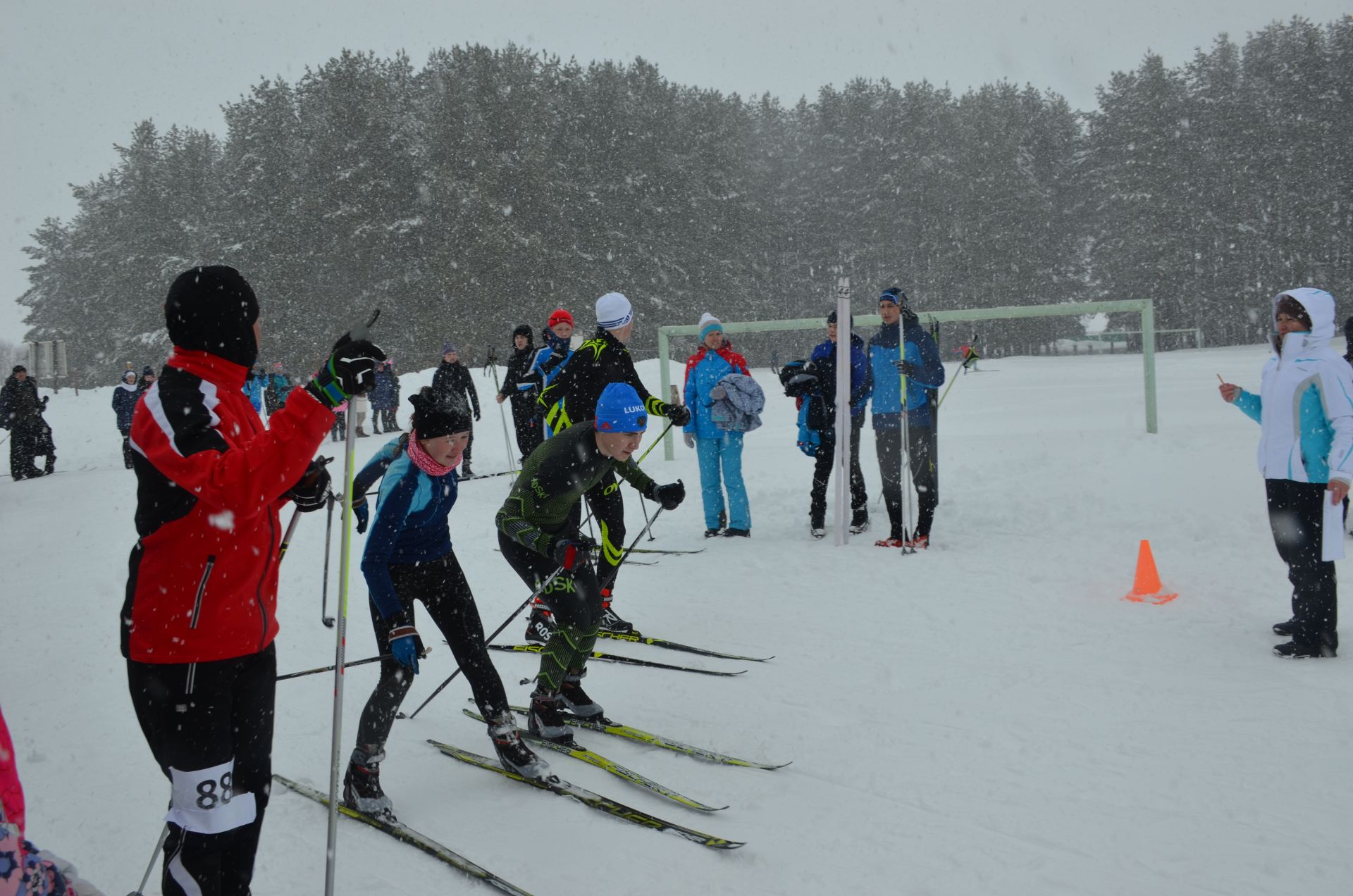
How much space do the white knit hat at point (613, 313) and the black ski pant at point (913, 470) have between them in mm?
2889

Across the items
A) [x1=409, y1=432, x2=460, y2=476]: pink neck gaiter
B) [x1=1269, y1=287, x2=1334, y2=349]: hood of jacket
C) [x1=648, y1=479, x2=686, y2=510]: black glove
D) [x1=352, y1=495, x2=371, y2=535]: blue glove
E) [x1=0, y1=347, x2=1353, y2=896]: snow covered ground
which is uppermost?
[x1=1269, y1=287, x2=1334, y2=349]: hood of jacket

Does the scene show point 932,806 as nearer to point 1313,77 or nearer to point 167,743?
point 167,743

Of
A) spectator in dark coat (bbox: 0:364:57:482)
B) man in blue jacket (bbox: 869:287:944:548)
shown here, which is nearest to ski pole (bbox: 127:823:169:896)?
man in blue jacket (bbox: 869:287:944:548)

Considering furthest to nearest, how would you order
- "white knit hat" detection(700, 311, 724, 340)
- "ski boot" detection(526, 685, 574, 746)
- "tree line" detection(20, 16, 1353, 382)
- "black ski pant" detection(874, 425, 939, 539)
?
"tree line" detection(20, 16, 1353, 382) → "white knit hat" detection(700, 311, 724, 340) → "black ski pant" detection(874, 425, 939, 539) → "ski boot" detection(526, 685, 574, 746)

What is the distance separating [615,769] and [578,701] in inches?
25.4

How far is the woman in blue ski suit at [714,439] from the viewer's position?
9070 millimetres

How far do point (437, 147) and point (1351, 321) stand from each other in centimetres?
3682

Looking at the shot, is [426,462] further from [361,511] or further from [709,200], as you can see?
[709,200]

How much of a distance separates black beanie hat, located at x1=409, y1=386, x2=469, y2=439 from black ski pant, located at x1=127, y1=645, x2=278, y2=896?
1.36m

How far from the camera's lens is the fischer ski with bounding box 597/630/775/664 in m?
5.45

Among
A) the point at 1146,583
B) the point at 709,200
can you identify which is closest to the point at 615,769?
the point at 1146,583

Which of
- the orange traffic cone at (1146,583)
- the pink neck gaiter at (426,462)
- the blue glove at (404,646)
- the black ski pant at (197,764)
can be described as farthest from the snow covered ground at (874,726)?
the pink neck gaiter at (426,462)

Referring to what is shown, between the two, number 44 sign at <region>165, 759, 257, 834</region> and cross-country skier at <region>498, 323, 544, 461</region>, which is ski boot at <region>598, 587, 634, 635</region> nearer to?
number 44 sign at <region>165, 759, 257, 834</region>

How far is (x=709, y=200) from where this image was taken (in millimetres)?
45938
